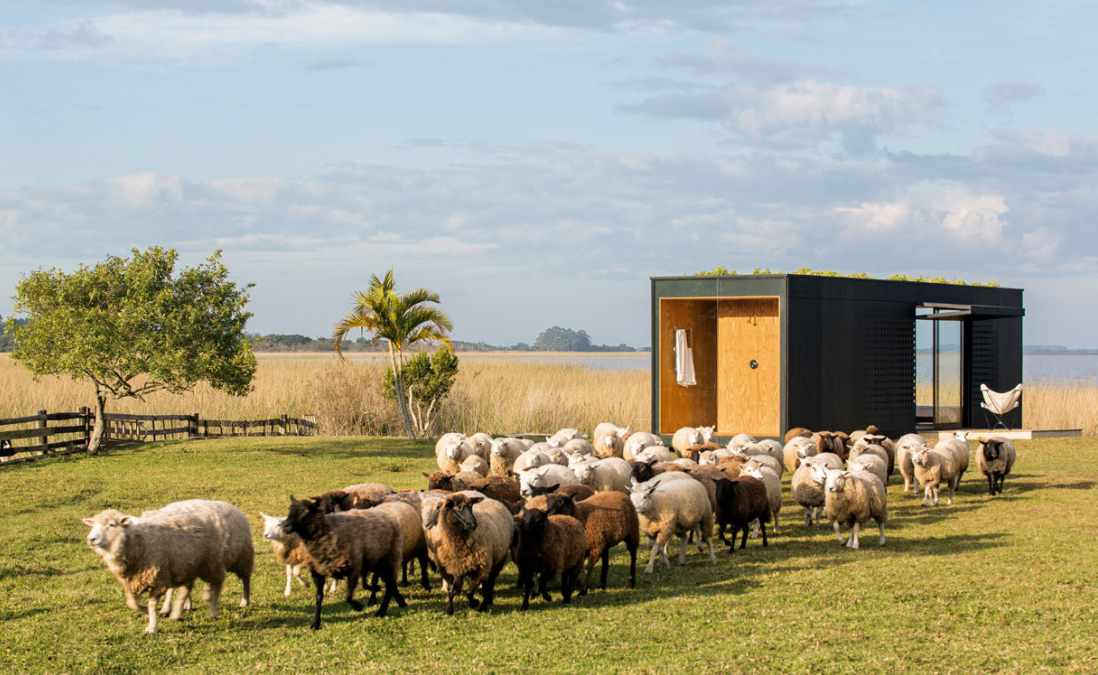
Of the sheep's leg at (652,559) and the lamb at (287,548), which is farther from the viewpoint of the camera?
the sheep's leg at (652,559)

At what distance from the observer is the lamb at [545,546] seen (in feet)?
24.3

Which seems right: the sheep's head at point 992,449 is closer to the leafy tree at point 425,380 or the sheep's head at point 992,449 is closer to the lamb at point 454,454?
the lamb at point 454,454

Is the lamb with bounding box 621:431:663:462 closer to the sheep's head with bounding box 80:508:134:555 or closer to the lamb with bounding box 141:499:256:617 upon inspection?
the lamb with bounding box 141:499:256:617

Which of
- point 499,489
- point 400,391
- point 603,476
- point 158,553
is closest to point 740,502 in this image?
point 603,476

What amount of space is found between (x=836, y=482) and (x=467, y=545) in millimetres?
4548

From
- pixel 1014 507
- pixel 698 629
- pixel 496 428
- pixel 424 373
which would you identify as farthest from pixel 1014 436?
pixel 698 629

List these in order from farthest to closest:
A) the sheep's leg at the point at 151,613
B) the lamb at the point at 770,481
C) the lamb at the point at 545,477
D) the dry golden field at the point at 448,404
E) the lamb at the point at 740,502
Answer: the dry golden field at the point at 448,404 < the lamb at the point at 770,481 < the lamb at the point at 545,477 < the lamb at the point at 740,502 < the sheep's leg at the point at 151,613

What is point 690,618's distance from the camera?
23.4 feet

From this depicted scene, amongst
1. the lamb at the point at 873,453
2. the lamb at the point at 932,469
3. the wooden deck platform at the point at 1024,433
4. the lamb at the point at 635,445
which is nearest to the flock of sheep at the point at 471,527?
the lamb at the point at 873,453

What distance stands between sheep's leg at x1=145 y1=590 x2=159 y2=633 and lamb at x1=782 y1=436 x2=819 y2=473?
9.43 m

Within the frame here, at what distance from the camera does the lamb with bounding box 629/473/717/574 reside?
28.7ft

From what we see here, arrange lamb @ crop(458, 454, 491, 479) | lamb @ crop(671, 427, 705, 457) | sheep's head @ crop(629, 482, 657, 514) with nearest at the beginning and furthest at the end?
sheep's head @ crop(629, 482, 657, 514) < lamb @ crop(458, 454, 491, 479) < lamb @ crop(671, 427, 705, 457)

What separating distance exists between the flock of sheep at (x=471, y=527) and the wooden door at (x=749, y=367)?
821 cm

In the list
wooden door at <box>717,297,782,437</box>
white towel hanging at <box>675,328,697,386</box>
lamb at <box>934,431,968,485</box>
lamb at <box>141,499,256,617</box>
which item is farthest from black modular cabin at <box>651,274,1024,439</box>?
lamb at <box>141,499,256,617</box>
